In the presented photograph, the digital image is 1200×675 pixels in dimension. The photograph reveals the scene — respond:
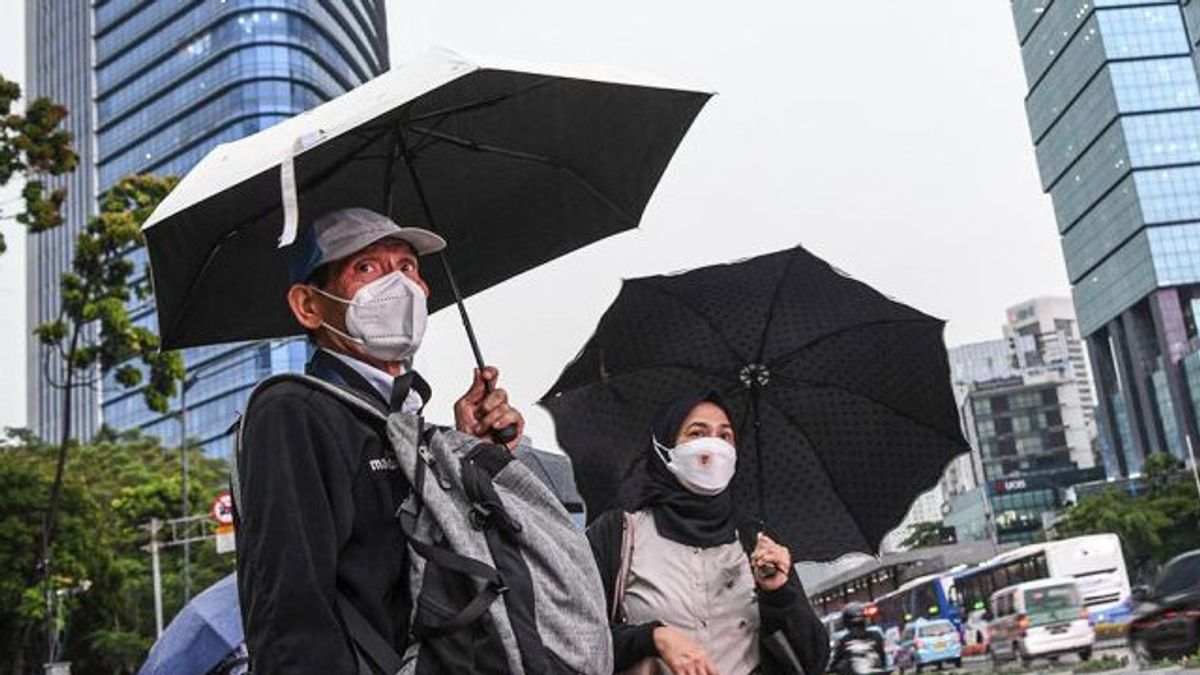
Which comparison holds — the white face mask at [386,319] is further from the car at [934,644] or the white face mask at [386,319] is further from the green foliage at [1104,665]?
the car at [934,644]

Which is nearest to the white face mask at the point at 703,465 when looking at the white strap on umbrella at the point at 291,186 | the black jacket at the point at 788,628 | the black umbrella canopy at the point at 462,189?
the black jacket at the point at 788,628

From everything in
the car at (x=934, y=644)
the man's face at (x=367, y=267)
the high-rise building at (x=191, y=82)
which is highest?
the high-rise building at (x=191, y=82)

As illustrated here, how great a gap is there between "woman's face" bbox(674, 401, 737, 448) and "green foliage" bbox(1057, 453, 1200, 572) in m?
69.2

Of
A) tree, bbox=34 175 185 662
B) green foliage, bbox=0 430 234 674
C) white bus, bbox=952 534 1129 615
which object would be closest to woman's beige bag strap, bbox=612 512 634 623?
tree, bbox=34 175 185 662

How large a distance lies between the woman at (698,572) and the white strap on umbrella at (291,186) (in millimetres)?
1495

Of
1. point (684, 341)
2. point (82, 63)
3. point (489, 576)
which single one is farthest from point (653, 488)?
point (82, 63)

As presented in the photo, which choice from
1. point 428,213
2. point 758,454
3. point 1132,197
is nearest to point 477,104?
point 428,213

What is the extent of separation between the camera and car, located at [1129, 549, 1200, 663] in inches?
632

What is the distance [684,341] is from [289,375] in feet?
8.96

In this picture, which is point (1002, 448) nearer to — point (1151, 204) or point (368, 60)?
point (1151, 204)

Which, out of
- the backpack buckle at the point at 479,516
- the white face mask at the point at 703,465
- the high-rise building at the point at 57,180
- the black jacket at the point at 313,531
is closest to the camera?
the black jacket at the point at 313,531

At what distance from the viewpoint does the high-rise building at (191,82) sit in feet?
331

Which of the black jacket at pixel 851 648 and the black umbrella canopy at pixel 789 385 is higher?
the black umbrella canopy at pixel 789 385

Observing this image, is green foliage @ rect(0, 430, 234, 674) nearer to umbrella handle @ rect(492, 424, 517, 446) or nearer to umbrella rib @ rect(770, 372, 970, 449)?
umbrella rib @ rect(770, 372, 970, 449)
